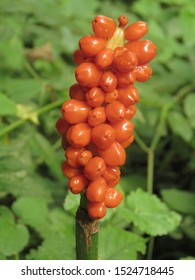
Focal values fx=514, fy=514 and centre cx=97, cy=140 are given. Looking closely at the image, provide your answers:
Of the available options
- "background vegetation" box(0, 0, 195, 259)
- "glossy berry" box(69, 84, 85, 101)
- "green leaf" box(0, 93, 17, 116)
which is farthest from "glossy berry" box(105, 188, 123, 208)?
"green leaf" box(0, 93, 17, 116)

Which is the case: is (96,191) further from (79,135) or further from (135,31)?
(135,31)

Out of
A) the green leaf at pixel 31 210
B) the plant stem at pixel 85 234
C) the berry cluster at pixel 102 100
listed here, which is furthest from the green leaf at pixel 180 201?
the berry cluster at pixel 102 100

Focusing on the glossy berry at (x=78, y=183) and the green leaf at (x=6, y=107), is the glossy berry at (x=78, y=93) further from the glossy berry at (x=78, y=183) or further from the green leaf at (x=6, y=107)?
the green leaf at (x=6, y=107)

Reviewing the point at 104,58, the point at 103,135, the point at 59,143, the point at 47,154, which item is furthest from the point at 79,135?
the point at 59,143

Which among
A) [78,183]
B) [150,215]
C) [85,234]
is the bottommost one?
[150,215]
